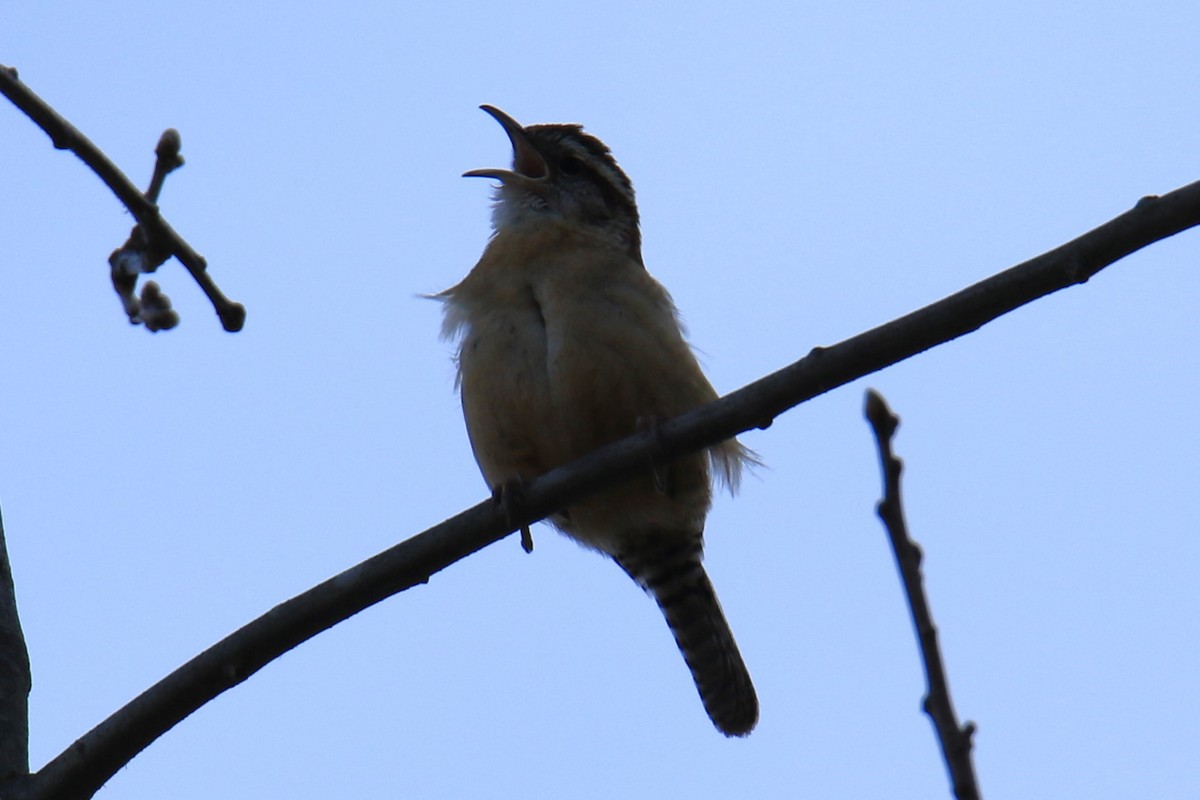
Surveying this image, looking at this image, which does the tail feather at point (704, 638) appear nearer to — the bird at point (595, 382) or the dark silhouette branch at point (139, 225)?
the bird at point (595, 382)

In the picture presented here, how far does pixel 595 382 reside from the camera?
5.61 meters

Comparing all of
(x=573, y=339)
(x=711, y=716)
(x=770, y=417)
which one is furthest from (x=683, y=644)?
(x=770, y=417)

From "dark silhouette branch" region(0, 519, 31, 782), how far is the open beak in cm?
349

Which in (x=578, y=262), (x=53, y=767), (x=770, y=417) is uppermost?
(x=578, y=262)

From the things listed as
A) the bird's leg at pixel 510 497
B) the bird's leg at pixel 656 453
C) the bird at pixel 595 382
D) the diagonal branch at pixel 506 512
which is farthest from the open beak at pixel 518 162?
the diagonal branch at pixel 506 512

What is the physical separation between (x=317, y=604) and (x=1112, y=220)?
2.37 m

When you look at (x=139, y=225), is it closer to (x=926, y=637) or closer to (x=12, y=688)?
(x=12, y=688)

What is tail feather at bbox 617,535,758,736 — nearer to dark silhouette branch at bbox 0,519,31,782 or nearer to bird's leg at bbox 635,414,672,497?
bird's leg at bbox 635,414,672,497

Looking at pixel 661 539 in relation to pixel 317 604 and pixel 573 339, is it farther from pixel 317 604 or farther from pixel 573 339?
pixel 317 604

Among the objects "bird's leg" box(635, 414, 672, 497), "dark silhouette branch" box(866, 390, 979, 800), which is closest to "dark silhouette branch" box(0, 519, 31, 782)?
"bird's leg" box(635, 414, 672, 497)

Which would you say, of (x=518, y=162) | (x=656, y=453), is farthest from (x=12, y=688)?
(x=518, y=162)

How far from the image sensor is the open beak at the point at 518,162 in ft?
23.5

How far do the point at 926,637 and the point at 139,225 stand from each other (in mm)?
2574

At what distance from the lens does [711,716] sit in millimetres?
6699
